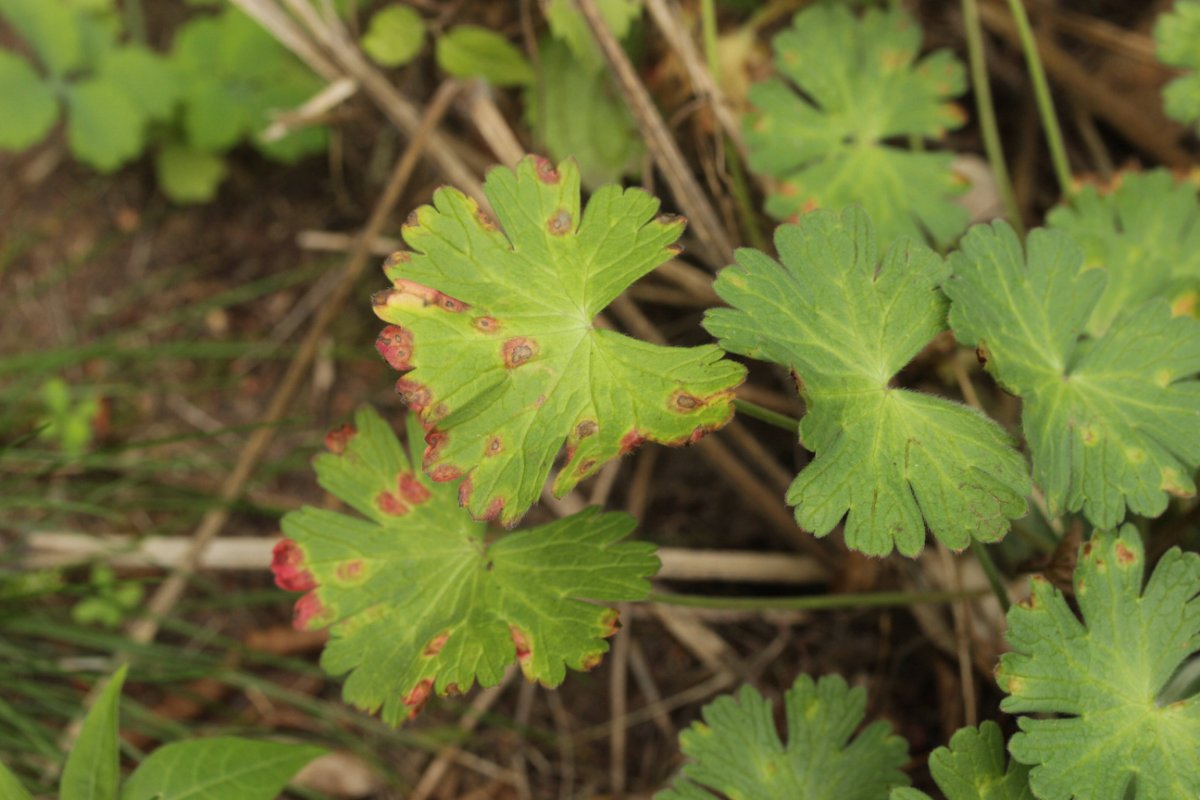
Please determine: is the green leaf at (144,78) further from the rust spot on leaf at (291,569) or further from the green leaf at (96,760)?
the green leaf at (96,760)

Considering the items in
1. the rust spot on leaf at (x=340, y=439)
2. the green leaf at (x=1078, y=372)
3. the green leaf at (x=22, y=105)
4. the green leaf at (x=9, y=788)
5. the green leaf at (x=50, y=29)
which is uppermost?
the green leaf at (x=50, y=29)

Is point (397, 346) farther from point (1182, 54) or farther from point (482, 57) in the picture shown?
point (1182, 54)

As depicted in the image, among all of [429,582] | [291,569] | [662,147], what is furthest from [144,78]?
[429,582]

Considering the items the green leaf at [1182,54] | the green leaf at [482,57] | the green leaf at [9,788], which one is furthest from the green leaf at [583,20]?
the green leaf at [9,788]

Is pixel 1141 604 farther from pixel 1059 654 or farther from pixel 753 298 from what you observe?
pixel 753 298

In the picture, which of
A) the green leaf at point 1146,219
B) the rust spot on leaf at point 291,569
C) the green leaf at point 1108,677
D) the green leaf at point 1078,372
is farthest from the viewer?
the green leaf at point 1146,219

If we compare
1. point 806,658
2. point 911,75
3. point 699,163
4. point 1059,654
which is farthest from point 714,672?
point 911,75

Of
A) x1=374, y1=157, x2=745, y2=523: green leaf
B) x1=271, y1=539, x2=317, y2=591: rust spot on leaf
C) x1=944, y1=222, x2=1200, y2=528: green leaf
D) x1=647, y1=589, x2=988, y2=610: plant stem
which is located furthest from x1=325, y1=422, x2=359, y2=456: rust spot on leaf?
x1=944, y1=222, x2=1200, y2=528: green leaf

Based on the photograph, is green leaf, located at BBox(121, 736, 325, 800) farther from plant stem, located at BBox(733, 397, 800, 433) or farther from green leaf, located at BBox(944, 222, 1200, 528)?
green leaf, located at BBox(944, 222, 1200, 528)
